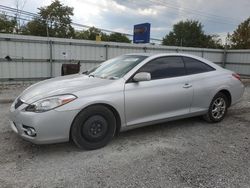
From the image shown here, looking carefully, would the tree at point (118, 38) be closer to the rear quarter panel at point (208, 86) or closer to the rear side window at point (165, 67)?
the rear quarter panel at point (208, 86)

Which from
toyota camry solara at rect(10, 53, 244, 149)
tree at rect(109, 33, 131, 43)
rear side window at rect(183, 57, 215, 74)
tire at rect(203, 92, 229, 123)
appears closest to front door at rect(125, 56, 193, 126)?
toyota camry solara at rect(10, 53, 244, 149)

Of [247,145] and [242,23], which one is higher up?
[242,23]

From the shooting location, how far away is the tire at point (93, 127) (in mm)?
3268

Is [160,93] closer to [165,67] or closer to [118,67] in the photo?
[165,67]

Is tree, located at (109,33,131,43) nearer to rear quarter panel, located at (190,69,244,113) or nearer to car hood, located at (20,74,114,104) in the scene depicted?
rear quarter panel, located at (190,69,244,113)

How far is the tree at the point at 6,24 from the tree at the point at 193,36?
31723mm

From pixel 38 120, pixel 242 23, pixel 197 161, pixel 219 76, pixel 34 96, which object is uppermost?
pixel 242 23

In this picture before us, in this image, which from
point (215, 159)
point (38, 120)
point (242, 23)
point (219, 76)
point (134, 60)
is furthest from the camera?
point (242, 23)

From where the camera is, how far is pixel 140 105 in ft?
12.2

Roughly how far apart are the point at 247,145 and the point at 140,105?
192 cm

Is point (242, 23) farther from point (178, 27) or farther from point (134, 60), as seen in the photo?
point (134, 60)

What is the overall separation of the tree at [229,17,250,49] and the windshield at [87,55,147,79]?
37.4 meters

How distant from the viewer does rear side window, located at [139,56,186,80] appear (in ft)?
13.2

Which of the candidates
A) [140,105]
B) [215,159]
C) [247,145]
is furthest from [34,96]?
[247,145]
